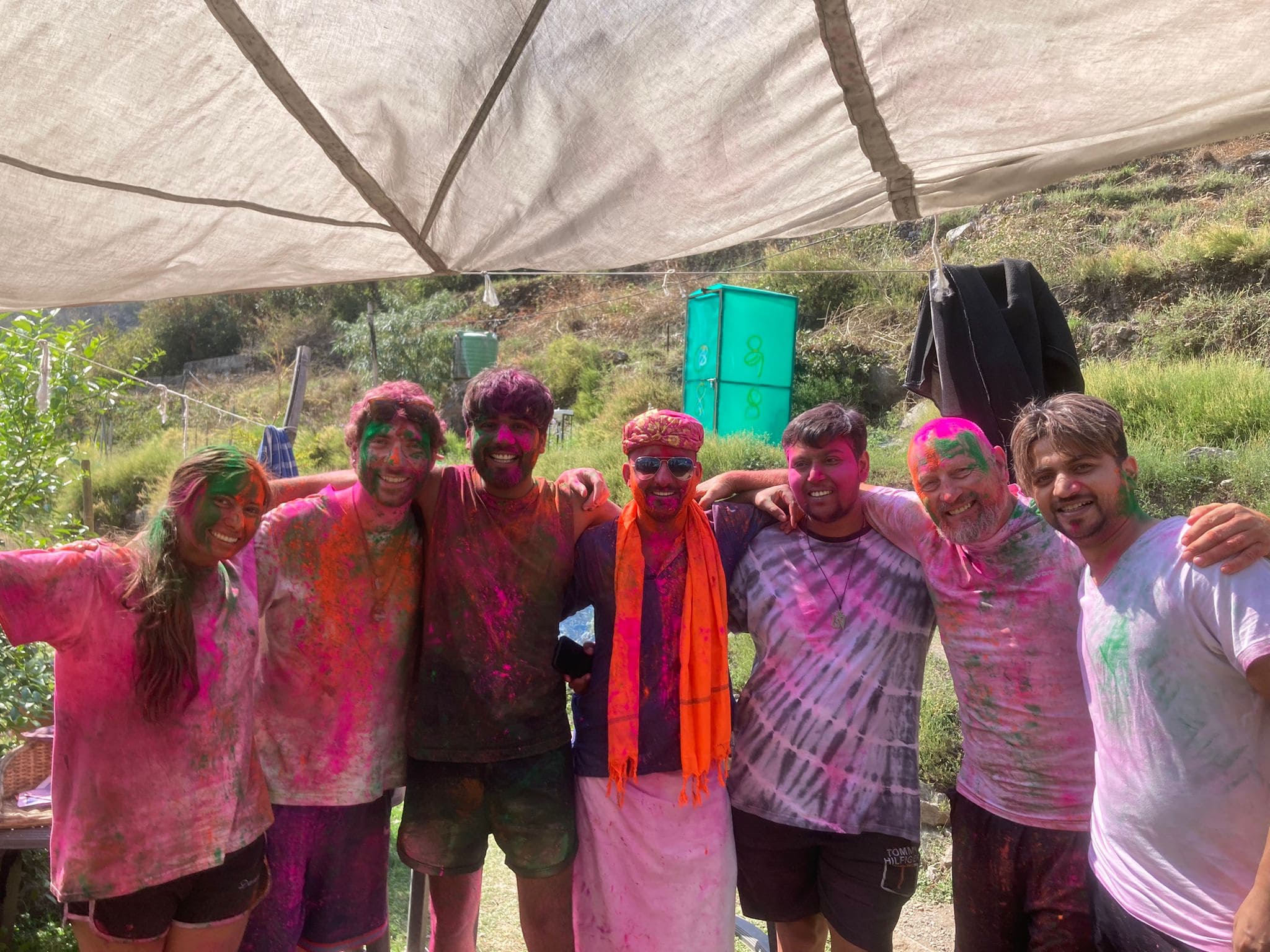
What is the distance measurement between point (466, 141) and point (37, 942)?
361cm

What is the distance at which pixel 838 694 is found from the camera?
2.54 meters

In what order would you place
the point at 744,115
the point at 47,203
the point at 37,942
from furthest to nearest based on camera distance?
1. the point at 37,942
2. the point at 47,203
3. the point at 744,115

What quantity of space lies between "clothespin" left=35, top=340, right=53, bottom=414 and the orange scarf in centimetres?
381

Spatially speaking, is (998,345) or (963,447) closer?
(963,447)

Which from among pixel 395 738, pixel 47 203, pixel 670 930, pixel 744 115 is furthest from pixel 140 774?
pixel 744 115

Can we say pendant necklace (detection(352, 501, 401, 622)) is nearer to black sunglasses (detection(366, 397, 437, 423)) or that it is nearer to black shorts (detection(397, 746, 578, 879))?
black sunglasses (detection(366, 397, 437, 423))

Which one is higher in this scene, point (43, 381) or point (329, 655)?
point (43, 381)

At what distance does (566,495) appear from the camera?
9.07ft

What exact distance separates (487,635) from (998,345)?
1.65 meters

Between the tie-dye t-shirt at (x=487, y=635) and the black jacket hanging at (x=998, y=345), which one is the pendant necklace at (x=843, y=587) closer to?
the black jacket hanging at (x=998, y=345)

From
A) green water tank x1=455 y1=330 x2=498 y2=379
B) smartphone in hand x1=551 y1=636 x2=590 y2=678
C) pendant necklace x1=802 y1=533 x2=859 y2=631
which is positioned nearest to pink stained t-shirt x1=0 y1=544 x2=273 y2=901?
smartphone in hand x1=551 y1=636 x2=590 y2=678

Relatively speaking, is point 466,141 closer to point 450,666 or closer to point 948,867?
point 450,666

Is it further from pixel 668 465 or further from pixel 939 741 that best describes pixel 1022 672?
pixel 939 741

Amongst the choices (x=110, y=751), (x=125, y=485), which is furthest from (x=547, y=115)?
(x=125, y=485)
